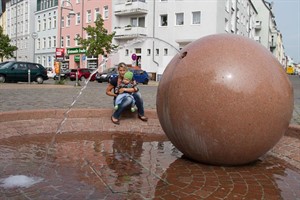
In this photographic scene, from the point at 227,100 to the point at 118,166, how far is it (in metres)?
1.66

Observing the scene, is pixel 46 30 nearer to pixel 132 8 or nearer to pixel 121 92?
pixel 132 8

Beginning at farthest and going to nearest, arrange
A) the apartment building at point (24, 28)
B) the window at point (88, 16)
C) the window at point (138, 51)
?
the apartment building at point (24, 28) → the window at point (88, 16) → the window at point (138, 51)

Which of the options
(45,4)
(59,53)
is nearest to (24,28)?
(45,4)

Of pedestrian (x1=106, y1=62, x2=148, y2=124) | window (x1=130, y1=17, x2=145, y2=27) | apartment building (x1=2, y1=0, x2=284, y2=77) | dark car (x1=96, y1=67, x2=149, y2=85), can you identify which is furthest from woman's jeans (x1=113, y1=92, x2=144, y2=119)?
window (x1=130, y1=17, x2=145, y2=27)

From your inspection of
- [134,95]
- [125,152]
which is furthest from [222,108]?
[134,95]

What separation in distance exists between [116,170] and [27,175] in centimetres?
107

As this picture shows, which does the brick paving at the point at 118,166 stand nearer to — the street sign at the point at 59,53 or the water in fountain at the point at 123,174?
the water in fountain at the point at 123,174

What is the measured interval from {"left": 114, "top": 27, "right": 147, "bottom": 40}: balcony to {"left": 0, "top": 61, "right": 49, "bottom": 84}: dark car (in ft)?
58.5

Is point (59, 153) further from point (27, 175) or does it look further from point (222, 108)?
point (222, 108)

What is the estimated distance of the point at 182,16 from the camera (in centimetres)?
4341

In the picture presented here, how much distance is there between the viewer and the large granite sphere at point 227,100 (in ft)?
15.3

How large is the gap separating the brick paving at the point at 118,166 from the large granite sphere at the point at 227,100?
34 centimetres

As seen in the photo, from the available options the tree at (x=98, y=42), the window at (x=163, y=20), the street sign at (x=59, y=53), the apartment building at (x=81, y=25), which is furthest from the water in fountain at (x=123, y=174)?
the apartment building at (x=81, y=25)

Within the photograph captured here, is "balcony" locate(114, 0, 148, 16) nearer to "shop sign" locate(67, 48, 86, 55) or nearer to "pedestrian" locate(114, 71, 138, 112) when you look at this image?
"shop sign" locate(67, 48, 86, 55)
